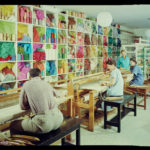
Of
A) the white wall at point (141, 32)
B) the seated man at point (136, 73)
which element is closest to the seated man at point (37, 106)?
the seated man at point (136, 73)

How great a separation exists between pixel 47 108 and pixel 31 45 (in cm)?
285

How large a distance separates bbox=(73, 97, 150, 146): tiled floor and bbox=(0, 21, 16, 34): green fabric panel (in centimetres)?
261

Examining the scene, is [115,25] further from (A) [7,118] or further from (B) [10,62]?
(A) [7,118]

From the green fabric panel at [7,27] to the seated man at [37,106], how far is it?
2331mm

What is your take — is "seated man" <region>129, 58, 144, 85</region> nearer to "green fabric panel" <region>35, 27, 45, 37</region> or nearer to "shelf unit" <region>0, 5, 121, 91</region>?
"shelf unit" <region>0, 5, 121, 91</region>

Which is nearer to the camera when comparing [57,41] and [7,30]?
[7,30]

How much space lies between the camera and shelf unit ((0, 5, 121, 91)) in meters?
4.63

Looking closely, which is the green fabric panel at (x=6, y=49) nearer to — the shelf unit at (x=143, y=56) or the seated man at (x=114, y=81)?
the seated man at (x=114, y=81)

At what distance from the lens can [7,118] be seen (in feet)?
7.48

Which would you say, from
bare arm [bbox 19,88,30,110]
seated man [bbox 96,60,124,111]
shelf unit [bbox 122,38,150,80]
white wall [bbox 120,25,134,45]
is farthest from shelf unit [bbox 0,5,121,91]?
white wall [bbox 120,25,134,45]

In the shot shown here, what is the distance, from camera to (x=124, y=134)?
360 cm

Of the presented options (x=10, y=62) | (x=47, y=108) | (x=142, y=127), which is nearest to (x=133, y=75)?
(x=142, y=127)

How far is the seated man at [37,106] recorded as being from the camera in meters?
2.29

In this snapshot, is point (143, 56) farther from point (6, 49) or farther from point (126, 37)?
point (6, 49)
